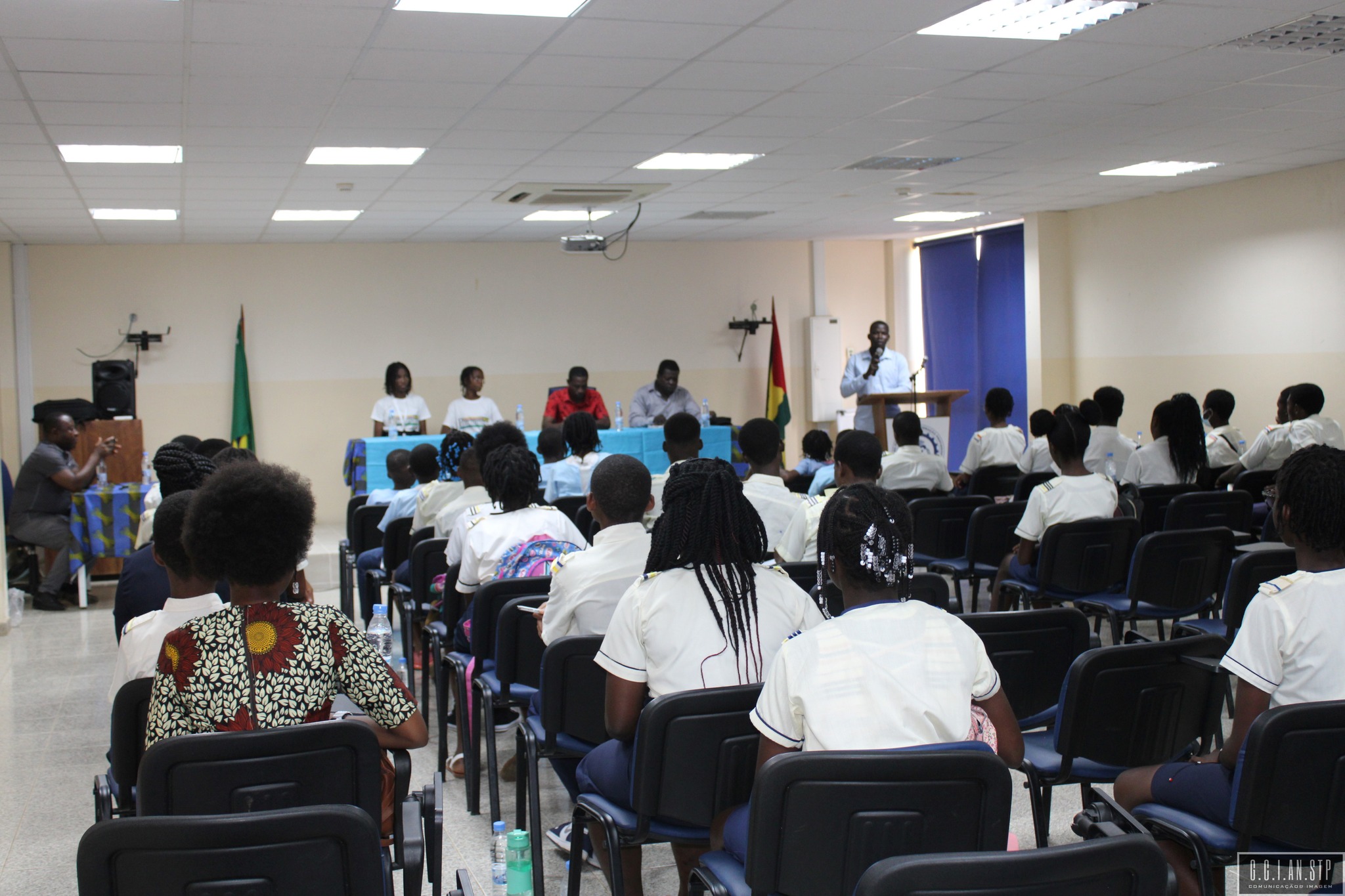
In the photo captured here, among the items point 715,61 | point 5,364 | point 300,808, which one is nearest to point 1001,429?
point 715,61

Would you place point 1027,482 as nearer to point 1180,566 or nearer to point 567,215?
point 1180,566

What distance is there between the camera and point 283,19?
14.4 ft

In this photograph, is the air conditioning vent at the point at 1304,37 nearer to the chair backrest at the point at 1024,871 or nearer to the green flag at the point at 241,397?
the chair backrest at the point at 1024,871

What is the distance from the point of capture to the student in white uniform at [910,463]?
667 cm

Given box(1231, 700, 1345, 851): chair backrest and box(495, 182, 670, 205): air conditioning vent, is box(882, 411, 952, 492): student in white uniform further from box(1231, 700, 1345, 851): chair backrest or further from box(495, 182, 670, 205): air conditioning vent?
box(1231, 700, 1345, 851): chair backrest

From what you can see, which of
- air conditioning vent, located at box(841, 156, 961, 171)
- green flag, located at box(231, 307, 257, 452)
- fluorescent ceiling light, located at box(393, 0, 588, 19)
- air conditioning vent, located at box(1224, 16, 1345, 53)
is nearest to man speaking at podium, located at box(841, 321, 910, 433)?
air conditioning vent, located at box(841, 156, 961, 171)

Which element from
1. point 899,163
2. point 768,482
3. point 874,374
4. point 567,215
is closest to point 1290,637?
point 768,482

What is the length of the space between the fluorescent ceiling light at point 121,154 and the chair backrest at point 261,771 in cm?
573

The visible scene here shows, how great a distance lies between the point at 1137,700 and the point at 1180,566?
2.08m

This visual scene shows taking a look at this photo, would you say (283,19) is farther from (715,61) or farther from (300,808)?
(300,808)

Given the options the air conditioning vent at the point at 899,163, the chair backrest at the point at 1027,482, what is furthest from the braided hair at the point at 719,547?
the air conditioning vent at the point at 899,163

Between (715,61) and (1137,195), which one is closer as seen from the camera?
(715,61)

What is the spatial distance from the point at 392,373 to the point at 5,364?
3667mm

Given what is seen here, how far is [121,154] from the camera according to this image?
22.6ft
